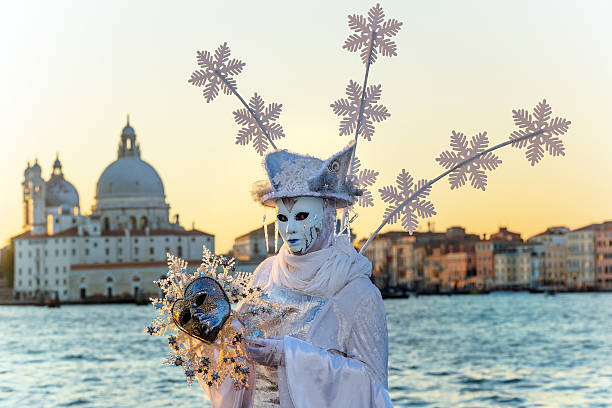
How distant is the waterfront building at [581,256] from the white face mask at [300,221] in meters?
73.2

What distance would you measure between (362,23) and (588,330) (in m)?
31.7

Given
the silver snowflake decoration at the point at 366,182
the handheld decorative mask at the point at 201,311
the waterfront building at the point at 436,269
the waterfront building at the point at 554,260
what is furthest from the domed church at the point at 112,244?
the handheld decorative mask at the point at 201,311

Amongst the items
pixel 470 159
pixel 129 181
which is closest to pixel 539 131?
pixel 470 159

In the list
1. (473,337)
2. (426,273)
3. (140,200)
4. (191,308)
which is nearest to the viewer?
(191,308)

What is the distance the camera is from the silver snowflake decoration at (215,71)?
7.93 feet

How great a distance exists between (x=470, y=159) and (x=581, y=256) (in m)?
73.5

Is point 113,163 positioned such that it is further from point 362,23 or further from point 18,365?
point 362,23

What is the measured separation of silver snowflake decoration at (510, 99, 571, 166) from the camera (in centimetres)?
241

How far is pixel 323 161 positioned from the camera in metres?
2.19

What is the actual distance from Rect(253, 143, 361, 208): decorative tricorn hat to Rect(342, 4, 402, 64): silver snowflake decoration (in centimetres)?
27

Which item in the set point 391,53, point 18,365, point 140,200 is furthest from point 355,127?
point 140,200

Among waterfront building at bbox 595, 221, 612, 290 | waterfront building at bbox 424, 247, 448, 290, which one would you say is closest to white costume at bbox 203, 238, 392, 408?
waterfront building at bbox 595, 221, 612, 290

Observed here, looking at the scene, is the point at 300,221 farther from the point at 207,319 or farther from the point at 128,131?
the point at 128,131

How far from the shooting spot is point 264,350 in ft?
6.73
